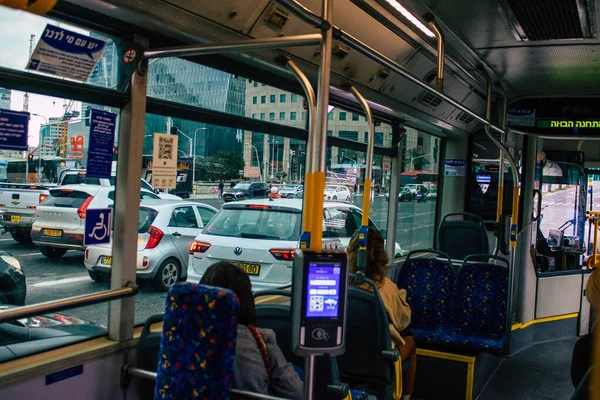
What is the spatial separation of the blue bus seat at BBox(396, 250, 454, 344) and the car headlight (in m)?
3.34

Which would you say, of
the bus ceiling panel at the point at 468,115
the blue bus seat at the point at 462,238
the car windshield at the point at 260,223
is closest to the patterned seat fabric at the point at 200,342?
the car windshield at the point at 260,223

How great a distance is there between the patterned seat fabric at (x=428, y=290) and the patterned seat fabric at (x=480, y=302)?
9 centimetres

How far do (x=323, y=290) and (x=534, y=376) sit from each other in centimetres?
423

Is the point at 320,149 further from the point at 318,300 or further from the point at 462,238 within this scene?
the point at 462,238

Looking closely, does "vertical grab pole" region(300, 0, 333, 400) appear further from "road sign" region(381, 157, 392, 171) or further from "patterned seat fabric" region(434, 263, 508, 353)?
"road sign" region(381, 157, 392, 171)

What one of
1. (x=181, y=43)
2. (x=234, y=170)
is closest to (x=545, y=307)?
(x=234, y=170)

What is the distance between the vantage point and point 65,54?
2.99 meters

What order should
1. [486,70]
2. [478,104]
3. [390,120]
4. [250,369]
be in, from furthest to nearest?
[478,104] → [390,120] → [486,70] → [250,369]

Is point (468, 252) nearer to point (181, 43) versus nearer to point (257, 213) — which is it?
point (257, 213)

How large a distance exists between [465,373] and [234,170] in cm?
249

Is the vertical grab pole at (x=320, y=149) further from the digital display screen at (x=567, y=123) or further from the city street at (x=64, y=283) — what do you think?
the digital display screen at (x=567, y=123)

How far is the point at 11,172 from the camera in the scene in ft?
9.75

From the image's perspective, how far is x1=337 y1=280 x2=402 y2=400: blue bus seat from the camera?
3.70 m

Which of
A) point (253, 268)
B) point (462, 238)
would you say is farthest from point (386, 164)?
point (253, 268)
